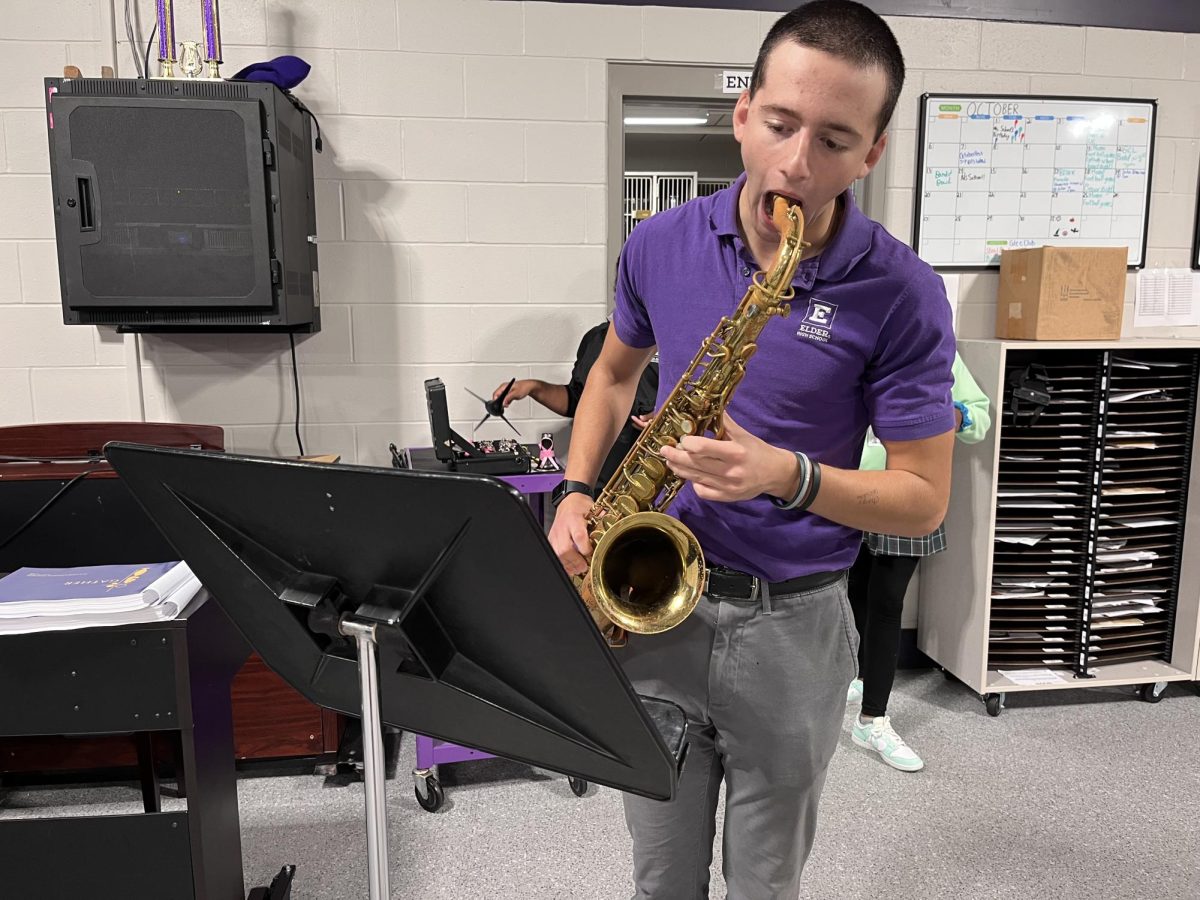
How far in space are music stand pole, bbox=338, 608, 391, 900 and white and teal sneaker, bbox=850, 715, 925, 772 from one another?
211 cm

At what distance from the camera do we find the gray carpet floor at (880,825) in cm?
205

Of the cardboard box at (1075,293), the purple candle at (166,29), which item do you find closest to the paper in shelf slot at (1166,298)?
the cardboard box at (1075,293)

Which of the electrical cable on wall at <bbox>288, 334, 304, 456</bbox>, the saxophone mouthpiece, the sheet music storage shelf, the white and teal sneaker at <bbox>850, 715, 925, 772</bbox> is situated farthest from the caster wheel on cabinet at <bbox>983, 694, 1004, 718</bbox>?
the electrical cable on wall at <bbox>288, 334, 304, 456</bbox>

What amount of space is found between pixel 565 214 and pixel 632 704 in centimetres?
233

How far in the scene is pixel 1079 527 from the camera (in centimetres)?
294

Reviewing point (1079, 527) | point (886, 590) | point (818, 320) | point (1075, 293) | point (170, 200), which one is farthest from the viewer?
point (1079, 527)

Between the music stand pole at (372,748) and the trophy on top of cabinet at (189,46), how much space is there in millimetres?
2170

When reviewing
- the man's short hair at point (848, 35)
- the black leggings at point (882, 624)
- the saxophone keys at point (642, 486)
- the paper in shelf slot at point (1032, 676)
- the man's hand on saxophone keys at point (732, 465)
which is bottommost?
the paper in shelf slot at point (1032, 676)

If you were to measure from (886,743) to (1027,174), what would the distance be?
2.14 m

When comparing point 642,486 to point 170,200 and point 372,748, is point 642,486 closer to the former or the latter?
point 372,748

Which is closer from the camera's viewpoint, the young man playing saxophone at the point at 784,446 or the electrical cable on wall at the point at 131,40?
the young man playing saxophone at the point at 784,446

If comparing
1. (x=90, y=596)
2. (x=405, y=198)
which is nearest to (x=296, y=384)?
(x=405, y=198)

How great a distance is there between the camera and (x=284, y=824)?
2.28 m

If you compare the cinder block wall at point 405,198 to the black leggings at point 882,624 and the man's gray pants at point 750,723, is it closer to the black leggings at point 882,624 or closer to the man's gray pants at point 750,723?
the black leggings at point 882,624
